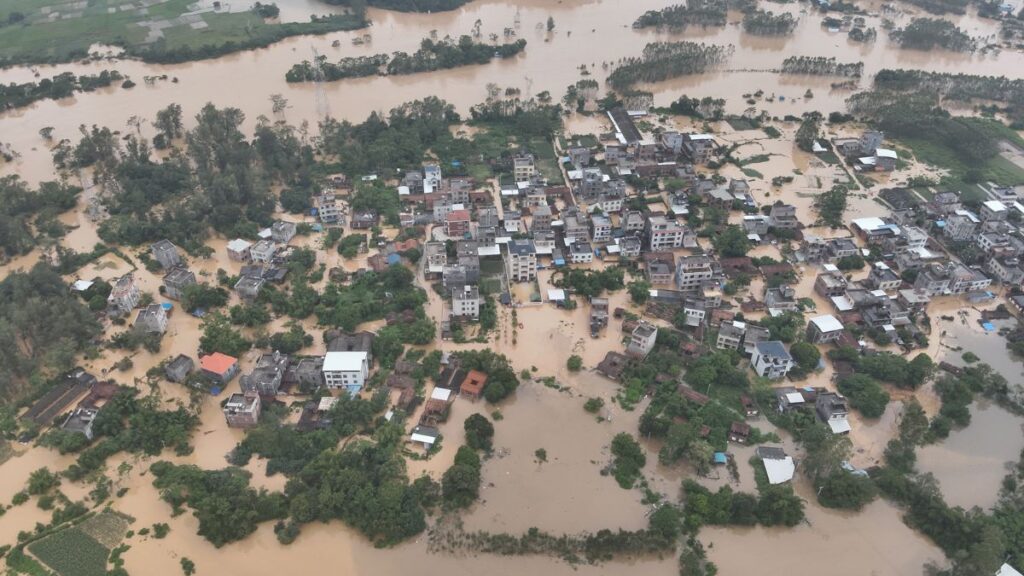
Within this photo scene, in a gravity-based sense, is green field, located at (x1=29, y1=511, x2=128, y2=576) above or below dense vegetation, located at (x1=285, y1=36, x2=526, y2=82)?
below

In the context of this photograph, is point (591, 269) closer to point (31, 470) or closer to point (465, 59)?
point (31, 470)

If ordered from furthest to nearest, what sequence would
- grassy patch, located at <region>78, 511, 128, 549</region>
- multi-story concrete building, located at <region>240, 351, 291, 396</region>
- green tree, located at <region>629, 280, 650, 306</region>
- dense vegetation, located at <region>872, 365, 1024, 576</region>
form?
green tree, located at <region>629, 280, 650, 306</region> < multi-story concrete building, located at <region>240, 351, 291, 396</region> < grassy patch, located at <region>78, 511, 128, 549</region> < dense vegetation, located at <region>872, 365, 1024, 576</region>

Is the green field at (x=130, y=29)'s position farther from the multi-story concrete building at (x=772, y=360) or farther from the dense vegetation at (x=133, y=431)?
the multi-story concrete building at (x=772, y=360)

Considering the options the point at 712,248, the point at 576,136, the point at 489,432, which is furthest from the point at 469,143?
the point at 489,432

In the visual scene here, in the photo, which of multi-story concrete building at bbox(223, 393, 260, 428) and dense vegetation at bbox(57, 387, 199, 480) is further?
multi-story concrete building at bbox(223, 393, 260, 428)

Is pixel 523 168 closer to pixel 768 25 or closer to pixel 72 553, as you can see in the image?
pixel 72 553

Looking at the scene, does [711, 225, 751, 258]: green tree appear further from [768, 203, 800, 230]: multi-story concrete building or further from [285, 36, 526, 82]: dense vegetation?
[285, 36, 526, 82]: dense vegetation

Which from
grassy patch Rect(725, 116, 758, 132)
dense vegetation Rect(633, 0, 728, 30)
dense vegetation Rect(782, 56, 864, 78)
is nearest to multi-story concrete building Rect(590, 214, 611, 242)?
grassy patch Rect(725, 116, 758, 132)
